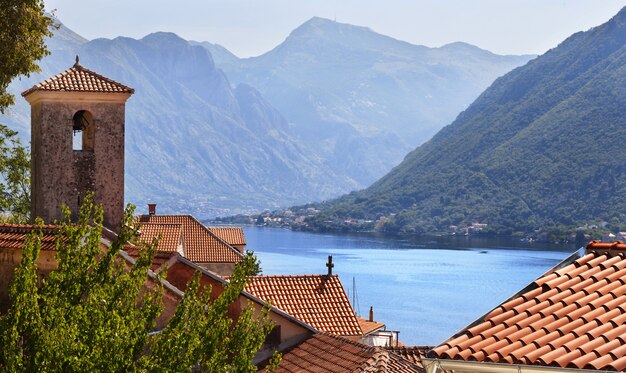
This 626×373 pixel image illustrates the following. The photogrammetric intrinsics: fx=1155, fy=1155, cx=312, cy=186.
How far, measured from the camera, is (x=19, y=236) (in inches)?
624

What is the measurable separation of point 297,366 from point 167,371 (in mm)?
8860

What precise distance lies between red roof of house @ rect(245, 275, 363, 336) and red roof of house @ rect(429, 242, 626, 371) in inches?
586

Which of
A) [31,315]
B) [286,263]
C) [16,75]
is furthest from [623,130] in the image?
[31,315]

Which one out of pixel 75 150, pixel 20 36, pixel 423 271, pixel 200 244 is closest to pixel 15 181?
pixel 200 244

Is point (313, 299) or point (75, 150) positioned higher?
point (75, 150)

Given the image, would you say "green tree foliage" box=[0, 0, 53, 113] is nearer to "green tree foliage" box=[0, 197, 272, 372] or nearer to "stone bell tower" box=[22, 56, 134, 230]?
"stone bell tower" box=[22, 56, 134, 230]

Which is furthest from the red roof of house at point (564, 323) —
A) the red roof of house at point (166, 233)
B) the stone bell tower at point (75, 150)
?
the red roof of house at point (166, 233)

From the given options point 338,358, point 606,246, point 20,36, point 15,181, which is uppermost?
point 20,36

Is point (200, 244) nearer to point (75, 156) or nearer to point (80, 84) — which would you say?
point (75, 156)

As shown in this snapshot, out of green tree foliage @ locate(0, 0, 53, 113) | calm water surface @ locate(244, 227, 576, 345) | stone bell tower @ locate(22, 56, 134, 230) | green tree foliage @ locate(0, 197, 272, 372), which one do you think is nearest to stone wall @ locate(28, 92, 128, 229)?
stone bell tower @ locate(22, 56, 134, 230)

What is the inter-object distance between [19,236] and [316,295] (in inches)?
452

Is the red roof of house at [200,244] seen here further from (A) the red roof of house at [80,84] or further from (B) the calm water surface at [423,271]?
(B) the calm water surface at [423,271]

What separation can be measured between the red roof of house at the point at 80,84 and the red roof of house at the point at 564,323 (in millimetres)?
14203

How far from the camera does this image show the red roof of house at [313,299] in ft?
83.7
